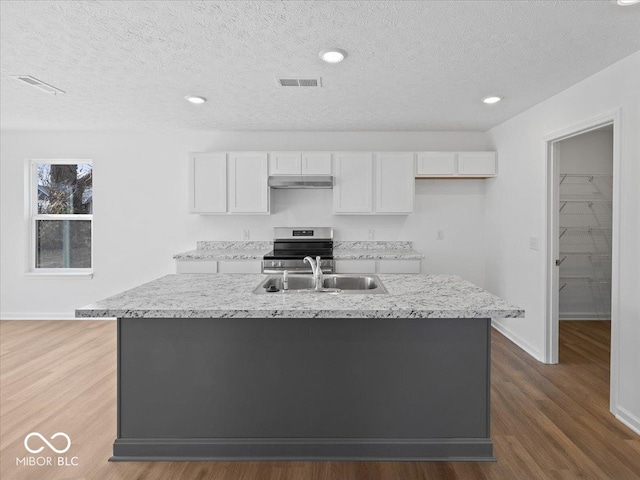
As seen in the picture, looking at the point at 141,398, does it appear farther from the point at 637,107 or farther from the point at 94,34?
the point at 637,107

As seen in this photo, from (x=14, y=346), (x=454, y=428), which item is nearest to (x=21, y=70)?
(x=14, y=346)

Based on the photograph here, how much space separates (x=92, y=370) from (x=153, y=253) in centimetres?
191

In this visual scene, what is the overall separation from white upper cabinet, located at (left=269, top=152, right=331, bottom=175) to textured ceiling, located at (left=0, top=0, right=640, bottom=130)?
0.63 metres

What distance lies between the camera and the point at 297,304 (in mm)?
1930

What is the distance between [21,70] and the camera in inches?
114

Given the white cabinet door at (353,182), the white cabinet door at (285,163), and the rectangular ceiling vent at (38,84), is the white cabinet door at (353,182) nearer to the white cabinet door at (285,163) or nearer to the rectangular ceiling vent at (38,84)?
the white cabinet door at (285,163)

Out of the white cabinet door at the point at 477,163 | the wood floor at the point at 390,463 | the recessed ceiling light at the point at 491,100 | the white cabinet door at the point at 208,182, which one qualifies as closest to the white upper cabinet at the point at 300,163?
the white cabinet door at the point at 208,182

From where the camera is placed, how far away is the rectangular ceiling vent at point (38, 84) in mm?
3036

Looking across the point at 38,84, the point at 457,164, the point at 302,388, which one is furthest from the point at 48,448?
the point at 457,164

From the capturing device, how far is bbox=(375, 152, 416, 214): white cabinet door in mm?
4648

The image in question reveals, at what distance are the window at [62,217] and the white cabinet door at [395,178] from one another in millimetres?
3648

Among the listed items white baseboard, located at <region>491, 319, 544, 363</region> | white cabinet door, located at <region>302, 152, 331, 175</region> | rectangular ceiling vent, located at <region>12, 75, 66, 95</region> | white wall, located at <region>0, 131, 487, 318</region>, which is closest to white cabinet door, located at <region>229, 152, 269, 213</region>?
white wall, located at <region>0, 131, 487, 318</region>

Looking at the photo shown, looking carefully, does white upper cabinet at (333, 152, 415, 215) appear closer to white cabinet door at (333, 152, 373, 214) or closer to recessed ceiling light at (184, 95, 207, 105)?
white cabinet door at (333, 152, 373, 214)

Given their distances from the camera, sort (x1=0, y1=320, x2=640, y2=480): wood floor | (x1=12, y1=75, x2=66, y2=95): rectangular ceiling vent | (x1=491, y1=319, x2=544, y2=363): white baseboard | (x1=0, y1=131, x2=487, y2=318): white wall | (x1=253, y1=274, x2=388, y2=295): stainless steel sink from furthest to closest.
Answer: (x1=0, y1=131, x2=487, y2=318): white wall → (x1=491, y1=319, x2=544, y2=363): white baseboard → (x1=12, y1=75, x2=66, y2=95): rectangular ceiling vent → (x1=253, y1=274, x2=388, y2=295): stainless steel sink → (x1=0, y1=320, x2=640, y2=480): wood floor
